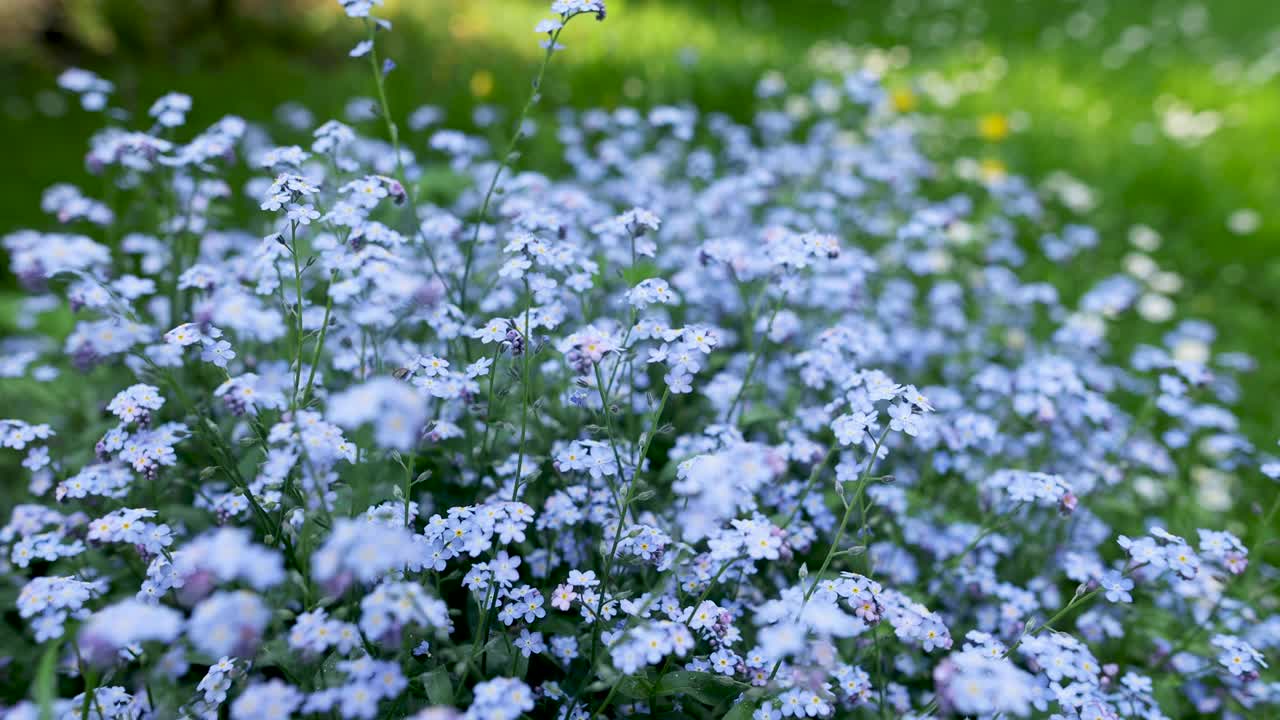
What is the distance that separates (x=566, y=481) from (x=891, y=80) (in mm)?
5778

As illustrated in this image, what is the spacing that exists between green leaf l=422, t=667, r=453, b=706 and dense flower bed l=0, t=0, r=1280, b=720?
22 millimetres

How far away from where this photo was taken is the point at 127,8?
8062 mm

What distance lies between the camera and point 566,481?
242cm

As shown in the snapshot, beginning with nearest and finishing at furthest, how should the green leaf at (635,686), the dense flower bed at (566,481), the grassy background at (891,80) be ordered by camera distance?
1. the dense flower bed at (566,481)
2. the green leaf at (635,686)
3. the grassy background at (891,80)

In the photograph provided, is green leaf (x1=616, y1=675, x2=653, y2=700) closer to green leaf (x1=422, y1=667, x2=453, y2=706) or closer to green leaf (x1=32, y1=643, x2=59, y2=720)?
green leaf (x1=422, y1=667, x2=453, y2=706)

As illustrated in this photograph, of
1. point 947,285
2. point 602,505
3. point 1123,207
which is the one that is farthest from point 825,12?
point 602,505

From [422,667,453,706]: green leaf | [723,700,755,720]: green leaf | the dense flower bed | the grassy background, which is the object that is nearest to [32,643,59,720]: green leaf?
the dense flower bed

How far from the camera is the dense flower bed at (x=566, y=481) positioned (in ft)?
5.58

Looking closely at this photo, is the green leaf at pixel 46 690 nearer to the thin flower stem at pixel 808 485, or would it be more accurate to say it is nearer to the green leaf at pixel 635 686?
the green leaf at pixel 635 686

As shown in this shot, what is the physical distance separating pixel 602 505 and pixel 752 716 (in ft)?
2.08

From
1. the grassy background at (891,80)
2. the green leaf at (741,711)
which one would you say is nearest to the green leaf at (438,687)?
the green leaf at (741,711)

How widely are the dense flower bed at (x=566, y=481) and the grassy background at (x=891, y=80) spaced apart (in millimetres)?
1340

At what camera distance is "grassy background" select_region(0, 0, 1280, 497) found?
216 inches

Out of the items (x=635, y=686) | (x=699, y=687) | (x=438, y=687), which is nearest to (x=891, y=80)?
(x=699, y=687)
